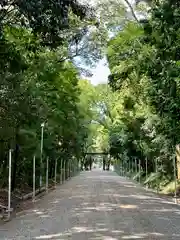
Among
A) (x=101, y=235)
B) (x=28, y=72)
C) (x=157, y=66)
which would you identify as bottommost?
(x=101, y=235)

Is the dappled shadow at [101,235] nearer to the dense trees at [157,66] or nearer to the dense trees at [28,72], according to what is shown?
the dense trees at [157,66]

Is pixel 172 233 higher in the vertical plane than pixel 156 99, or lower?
lower

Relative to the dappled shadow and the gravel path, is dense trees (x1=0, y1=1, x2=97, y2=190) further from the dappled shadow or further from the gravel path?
the dappled shadow

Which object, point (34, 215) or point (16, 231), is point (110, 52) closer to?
point (34, 215)

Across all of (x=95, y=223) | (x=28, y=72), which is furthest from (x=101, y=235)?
(x=28, y=72)

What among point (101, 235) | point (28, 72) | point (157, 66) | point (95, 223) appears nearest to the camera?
point (101, 235)

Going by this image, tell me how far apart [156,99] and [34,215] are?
549 cm

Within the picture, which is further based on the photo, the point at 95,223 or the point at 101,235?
the point at 95,223

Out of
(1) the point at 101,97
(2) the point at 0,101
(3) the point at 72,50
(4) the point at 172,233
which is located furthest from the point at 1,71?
(1) the point at 101,97

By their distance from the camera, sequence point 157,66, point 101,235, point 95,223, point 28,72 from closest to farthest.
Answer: point 101,235 → point 95,223 → point 157,66 → point 28,72

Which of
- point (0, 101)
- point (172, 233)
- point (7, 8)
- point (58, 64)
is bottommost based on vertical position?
point (172, 233)

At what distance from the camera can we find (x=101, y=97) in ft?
193

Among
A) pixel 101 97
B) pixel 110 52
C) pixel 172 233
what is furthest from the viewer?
pixel 101 97

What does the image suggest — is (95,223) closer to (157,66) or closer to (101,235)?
(101,235)
